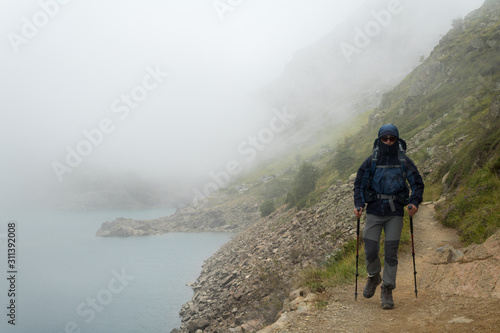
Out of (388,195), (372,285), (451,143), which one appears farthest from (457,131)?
(388,195)

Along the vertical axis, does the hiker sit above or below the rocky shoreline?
below

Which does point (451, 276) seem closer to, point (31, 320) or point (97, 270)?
point (31, 320)

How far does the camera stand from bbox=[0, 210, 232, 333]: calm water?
2988 centimetres

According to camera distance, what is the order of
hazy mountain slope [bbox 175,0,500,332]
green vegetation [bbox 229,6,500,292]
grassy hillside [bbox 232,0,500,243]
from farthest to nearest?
hazy mountain slope [bbox 175,0,500,332], grassy hillside [bbox 232,0,500,243], green vegetation [bbox 229,6,500,292]

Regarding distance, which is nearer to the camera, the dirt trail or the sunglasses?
the dirt trail

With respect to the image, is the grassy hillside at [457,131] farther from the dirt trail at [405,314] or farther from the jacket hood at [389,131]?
the jacket hood at [389,131]

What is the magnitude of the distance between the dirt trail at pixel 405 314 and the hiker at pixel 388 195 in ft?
1.46

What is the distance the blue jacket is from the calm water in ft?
79.2

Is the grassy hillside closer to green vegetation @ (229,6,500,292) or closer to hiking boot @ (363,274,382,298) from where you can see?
green vegetation @ (229,6,500,292)

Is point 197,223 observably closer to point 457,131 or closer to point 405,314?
point 457,131

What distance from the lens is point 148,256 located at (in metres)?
61.0
